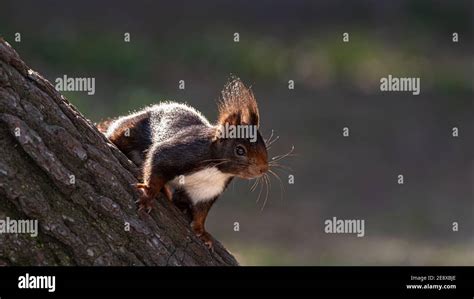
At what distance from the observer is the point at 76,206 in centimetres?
434

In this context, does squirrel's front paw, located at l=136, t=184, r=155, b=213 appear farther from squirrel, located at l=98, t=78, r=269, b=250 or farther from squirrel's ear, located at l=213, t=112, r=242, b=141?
squirrel's ear, located at l=213, t=112, r=242, b=141

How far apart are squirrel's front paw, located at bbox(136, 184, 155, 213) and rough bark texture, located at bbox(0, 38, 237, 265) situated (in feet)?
0.10

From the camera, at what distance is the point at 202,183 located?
5473 mm

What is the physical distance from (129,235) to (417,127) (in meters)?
10.1

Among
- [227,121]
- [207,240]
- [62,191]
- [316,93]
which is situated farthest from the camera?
[316,93]

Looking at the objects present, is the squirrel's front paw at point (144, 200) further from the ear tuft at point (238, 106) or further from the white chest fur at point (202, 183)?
the ear tuft at point (238, 106)

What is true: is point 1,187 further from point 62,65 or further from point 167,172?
point 62,65

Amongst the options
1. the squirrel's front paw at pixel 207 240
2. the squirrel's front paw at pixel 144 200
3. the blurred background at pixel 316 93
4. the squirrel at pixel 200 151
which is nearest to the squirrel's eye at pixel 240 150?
the squirrel at pixel 200 151

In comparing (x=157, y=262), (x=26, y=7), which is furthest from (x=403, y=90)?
(x=157, y=262)

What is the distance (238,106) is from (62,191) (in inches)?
58.8

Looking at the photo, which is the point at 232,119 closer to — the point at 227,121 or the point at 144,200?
the point at 227,121

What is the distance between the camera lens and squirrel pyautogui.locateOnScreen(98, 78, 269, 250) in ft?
17.6

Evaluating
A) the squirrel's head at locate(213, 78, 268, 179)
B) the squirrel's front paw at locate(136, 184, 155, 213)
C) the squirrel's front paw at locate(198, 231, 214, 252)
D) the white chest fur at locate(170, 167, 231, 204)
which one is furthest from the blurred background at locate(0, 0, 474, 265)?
the squirrel's front paw at locate(136, 184, 155, 213)

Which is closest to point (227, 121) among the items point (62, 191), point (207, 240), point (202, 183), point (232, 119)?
point (232, 119)
